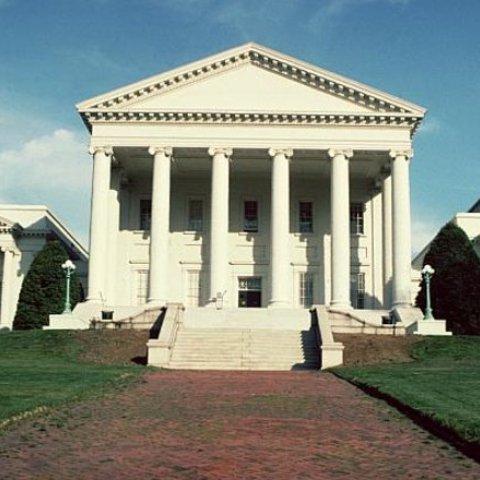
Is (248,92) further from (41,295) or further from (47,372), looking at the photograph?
(47,372)

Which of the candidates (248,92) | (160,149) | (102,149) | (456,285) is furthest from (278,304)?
(102,149)

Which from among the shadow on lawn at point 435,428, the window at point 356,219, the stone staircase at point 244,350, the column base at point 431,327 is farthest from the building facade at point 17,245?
the shadow on lawn at point 435,428

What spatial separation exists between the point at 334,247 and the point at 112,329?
13.5 meters

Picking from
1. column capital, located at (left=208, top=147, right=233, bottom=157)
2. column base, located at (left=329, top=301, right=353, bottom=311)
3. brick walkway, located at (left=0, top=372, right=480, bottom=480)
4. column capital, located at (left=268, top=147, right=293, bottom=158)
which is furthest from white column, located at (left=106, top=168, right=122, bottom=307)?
brick walkway, located at (left=0, top=372, right=480, bottom=480)

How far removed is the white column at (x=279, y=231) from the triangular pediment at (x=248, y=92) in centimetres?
285

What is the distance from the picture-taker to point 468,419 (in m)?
13.1

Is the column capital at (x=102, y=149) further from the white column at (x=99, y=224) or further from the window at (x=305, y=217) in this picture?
the window at (x=305, y=217)

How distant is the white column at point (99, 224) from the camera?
4284 cm

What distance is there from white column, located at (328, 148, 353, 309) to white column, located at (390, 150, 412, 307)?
102 inches

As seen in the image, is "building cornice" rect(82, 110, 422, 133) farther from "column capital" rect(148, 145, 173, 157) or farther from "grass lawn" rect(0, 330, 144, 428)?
"grass lawn" rect(0, 330, 144, 428)

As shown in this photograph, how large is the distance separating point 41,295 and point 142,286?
6.50 metres

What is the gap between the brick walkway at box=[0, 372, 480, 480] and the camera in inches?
387

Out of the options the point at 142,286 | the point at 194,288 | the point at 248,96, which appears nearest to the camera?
the point at 248,96

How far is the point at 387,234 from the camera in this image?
46.9 m
